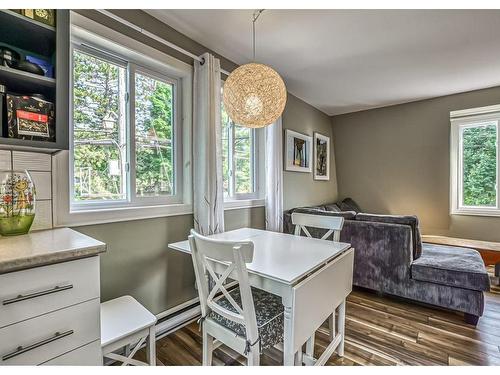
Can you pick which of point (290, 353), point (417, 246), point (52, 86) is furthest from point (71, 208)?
point (417, 246)

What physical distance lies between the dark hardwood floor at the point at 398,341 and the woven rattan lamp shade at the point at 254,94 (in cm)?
163

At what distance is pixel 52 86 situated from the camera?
118 centimetres

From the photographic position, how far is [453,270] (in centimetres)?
214

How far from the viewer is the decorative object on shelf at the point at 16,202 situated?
1104 millimetres

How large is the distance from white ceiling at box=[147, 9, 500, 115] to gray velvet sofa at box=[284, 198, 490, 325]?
1631mm

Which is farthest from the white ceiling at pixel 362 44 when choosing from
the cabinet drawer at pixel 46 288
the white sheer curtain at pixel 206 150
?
the cabinet drawer at pixel 46 288

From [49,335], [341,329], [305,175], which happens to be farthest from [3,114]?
[305,175]

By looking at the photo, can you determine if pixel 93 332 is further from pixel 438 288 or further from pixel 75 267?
pixel 438 288

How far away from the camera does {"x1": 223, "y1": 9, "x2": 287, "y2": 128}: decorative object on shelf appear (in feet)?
5.56

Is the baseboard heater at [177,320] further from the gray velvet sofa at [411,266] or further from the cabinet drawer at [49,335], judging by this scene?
the gray velvet sofa at [411,266]

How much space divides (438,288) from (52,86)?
3092 mm

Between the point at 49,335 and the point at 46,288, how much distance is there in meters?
0.17

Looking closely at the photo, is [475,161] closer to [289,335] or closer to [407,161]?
[407,161]

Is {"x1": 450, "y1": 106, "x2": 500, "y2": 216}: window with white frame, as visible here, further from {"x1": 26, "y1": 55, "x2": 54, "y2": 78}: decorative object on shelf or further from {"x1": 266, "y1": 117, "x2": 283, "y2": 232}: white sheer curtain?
{"x1": 26, "y1": 55, "x2": 54, "y2": 78}: decorative object on shelf
